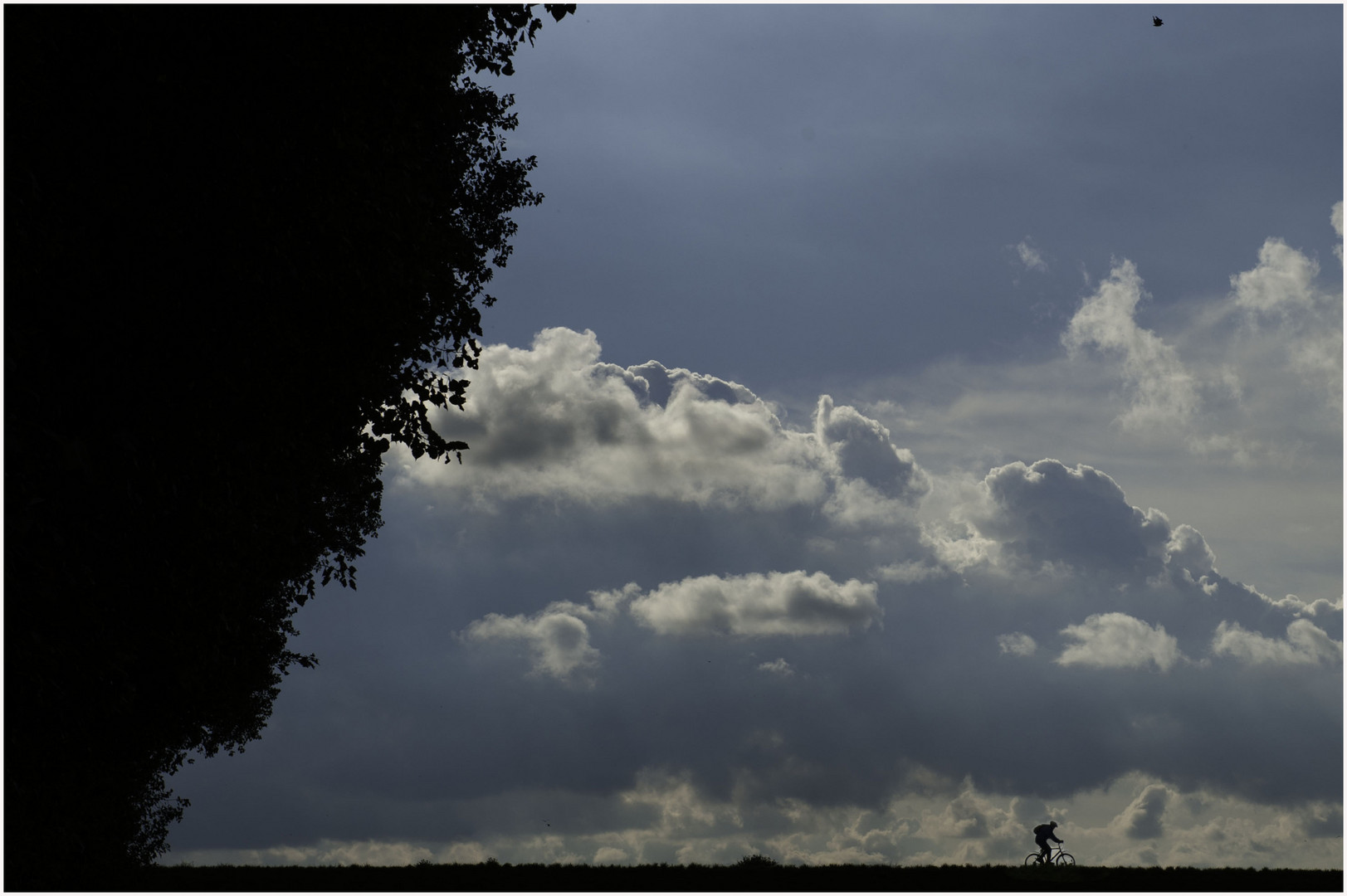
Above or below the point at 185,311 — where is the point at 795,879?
below

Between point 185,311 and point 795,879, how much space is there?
1520 centimetres

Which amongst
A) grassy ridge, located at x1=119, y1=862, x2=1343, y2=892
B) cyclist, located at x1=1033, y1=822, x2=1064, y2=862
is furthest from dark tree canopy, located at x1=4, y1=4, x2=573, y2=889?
cyclist, located at x1=1033, y1=822, x2=1064, y2=862

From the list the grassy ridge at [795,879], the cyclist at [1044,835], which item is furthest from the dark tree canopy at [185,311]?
the cyclist at [1044,835]

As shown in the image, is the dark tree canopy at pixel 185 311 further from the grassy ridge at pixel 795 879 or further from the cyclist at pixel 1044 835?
the cyclist at pixel 1044 835

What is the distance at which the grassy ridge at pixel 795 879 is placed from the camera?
61.4 ft

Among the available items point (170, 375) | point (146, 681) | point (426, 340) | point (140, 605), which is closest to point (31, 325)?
point (170, 375)

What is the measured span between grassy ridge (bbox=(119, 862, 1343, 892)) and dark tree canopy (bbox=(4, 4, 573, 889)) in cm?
786

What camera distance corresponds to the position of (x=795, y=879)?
63.0 ft

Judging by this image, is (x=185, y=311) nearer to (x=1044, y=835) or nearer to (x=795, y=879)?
(x=795, y=879)

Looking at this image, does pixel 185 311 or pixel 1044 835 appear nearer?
pixel 185 311

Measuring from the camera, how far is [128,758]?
59.8 ft

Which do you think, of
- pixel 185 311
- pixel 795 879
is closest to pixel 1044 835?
pixel 795 879

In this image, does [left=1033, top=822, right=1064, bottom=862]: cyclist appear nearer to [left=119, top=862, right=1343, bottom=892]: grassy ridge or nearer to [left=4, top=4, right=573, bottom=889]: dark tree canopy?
[left=119, top=862, right=1343, bottom=892]: grassy ridge

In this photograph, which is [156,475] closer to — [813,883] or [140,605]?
[140,605]
